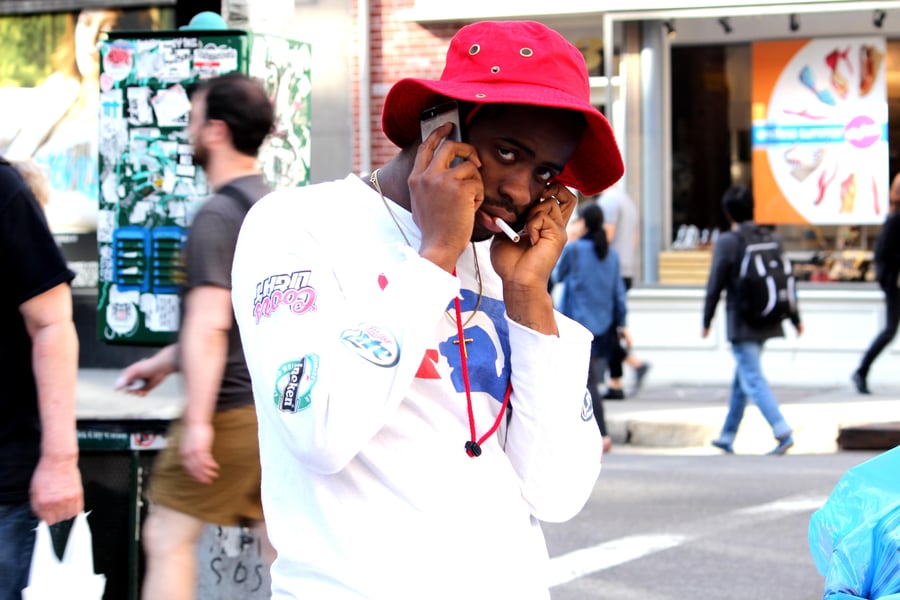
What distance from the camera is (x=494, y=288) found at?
235 centimetres

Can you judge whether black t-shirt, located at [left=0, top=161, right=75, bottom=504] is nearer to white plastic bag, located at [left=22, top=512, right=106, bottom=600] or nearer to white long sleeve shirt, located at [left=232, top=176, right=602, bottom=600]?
white plastic bag, located at [left=22, top=512, right=106, bottom=600]

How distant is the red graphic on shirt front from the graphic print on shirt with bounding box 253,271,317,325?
0.68ft

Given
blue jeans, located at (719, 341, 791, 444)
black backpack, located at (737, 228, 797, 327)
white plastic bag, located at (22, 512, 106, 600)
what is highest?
black backpack, located at (737, 228, 797, 327)

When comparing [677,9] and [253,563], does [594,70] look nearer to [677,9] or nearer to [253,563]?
[677,9]

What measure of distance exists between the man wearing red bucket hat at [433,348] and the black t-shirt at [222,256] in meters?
1.85

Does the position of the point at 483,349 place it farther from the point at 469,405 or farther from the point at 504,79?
the point at 504,79

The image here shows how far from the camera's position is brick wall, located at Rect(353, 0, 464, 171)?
1414 centimetres

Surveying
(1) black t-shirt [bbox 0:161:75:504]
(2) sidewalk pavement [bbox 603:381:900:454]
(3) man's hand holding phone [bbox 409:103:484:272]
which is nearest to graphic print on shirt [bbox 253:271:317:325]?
(3) man's hand holding phone [bbox 409:103:484:272]

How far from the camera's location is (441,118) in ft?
7.25

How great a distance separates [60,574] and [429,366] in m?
1.66

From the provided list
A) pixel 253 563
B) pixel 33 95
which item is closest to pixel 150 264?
pixel 253 563

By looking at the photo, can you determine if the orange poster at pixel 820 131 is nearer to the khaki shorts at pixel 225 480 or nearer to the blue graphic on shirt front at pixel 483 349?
the khaki shorts at pixel 225 480

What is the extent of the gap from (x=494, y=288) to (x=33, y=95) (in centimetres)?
1099

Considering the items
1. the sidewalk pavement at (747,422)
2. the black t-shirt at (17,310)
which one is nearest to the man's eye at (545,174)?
the black t-shirt at (17,310)
